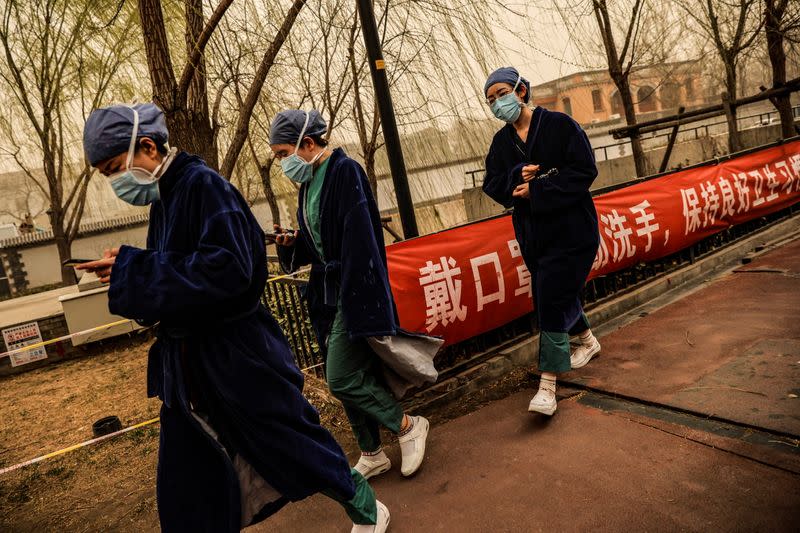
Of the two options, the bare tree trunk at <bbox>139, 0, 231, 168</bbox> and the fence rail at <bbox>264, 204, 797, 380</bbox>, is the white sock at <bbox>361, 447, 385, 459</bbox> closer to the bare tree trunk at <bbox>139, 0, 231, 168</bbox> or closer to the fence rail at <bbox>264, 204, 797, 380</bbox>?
the fence rail at <bbox>264, 204, 797, 380</bbox>

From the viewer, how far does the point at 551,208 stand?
10.5 ft

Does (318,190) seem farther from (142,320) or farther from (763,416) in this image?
(763,416)

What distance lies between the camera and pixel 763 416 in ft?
8.83

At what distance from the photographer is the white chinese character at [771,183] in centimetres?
702

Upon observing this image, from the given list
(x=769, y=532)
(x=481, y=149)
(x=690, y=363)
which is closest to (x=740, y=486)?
(x=769, y=532)

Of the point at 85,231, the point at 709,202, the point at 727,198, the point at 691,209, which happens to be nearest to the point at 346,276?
the point at 691,209

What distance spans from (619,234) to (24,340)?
9.42 m

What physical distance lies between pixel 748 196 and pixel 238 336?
6.95 m

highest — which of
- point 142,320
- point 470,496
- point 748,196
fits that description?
point 142,320

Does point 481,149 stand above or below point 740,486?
above

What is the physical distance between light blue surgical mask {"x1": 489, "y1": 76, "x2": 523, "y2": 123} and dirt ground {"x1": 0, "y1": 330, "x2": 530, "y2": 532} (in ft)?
6.18

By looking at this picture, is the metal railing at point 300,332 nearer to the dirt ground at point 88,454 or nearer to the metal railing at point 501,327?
the metal railing at point 501,327

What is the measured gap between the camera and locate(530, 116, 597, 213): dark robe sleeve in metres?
3.17

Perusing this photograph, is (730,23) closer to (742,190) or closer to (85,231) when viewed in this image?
(742,190)
